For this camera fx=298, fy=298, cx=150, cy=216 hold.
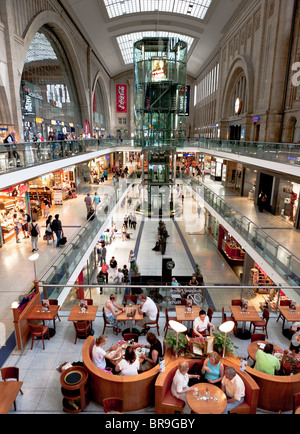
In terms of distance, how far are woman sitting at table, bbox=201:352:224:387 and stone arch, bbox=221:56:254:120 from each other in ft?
70.7

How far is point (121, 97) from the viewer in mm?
44875

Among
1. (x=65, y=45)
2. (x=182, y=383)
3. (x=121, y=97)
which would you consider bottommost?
(x=182, y=383)

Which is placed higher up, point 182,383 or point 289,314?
point 182,383

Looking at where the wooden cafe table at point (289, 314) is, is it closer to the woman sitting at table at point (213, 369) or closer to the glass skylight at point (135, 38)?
the woman sitting at table at point (213, 369)

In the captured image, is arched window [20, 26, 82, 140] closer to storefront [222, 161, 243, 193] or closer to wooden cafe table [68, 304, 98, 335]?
wooden cafe table [68, 304, 98, 335]

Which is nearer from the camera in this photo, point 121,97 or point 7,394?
point 7,394

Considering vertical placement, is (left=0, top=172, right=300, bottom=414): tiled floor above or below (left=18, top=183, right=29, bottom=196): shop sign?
below

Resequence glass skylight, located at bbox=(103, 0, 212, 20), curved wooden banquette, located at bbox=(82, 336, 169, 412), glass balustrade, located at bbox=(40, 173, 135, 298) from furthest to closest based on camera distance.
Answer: glass skylight, located at bbox=(103, 0, 212, 20), glass balustrade, located at bbox=(40, 173, 135, 298), curved wooden banquette, located at bbox=(82, 336, 169, 412)

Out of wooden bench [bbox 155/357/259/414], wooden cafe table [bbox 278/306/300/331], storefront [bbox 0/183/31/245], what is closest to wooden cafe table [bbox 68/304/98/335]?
wooden bench [bbox 155/357/259/414]

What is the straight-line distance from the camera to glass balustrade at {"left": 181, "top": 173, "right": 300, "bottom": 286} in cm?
893

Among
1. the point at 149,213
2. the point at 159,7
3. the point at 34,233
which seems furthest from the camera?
the point at 159,7

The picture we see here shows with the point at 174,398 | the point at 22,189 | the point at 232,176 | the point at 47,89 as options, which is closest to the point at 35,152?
the point at 22,189

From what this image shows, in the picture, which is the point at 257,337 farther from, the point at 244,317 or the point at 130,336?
the point at 130,336

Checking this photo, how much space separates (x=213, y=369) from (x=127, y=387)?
1369 mm
